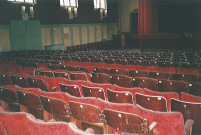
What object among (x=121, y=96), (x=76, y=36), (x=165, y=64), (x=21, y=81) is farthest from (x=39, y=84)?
(x=76, y=36)

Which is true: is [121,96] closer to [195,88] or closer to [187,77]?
[195,88]

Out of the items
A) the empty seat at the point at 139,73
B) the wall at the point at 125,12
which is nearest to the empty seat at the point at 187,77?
the empty seat at the point at 139,73

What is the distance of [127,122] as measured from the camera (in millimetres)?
2262

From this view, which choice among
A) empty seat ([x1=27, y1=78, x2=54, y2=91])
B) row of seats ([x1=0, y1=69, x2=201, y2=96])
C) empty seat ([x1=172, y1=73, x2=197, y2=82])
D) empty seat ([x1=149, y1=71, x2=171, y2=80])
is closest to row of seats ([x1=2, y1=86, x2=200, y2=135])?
empty seat ([x1=27, y1=78, x2=54, y2=91])

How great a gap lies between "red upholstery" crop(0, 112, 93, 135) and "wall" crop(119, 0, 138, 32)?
2347 cm

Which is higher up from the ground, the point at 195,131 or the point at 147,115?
the point at 147,115

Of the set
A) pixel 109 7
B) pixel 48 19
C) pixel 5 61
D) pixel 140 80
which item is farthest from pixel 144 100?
pixel 109 7

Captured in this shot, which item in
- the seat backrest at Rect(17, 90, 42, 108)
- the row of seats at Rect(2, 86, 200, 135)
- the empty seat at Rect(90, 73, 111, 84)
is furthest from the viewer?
the empty seat at Rect(90, 73, 111, 84)

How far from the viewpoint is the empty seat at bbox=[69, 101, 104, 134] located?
261cm

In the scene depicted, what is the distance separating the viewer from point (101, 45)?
23203 millimetres

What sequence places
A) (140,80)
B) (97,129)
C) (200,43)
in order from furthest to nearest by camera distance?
1. (200,43)
2. (140,80)
3. (97,129)

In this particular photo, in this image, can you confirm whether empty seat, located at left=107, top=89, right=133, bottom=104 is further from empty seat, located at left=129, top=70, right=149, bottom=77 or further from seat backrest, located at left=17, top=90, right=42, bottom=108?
empty seat, located at left=129, top=70, right=149, bottom=77

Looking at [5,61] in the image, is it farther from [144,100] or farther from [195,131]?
[195,131]

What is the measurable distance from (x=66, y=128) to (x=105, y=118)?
71cm
